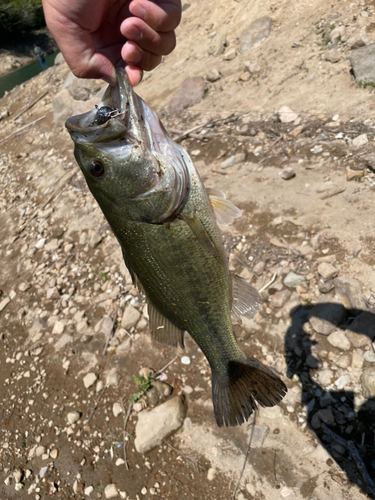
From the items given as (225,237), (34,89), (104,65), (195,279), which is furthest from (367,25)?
(34,89)

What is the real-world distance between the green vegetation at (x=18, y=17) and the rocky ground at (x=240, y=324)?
3533 cm

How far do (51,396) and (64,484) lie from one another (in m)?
1.00

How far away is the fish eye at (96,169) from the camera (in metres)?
1.87

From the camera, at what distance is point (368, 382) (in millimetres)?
3135

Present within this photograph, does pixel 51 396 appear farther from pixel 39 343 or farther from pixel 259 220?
pixel 259 220

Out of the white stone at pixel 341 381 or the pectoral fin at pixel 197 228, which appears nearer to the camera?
the pectoral fin at pixel 197 228

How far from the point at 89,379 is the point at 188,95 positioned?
6.53 meters

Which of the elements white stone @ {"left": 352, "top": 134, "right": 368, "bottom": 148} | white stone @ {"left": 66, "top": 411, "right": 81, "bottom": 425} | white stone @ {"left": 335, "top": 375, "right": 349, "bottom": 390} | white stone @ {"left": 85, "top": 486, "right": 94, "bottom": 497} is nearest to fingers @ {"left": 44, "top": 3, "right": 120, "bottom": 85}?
white stone @ {"left": 335, "top": 375, "right": 349, "bottom": 390}

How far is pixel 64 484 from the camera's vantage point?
3.65m

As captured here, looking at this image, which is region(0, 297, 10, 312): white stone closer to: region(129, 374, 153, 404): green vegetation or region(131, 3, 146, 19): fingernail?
region(129, 374, 153, 404): green vegetation

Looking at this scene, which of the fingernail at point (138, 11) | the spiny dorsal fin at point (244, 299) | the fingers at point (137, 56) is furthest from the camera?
the spiny dorsal fin at point (244, 299)

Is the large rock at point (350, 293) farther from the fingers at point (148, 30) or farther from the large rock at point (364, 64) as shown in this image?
the large rock at point (364, 64)

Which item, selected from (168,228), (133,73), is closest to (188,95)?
(133,73)

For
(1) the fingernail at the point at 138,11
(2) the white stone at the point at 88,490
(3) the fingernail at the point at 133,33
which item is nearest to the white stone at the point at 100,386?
(2) the white stone at the point at 88,490
